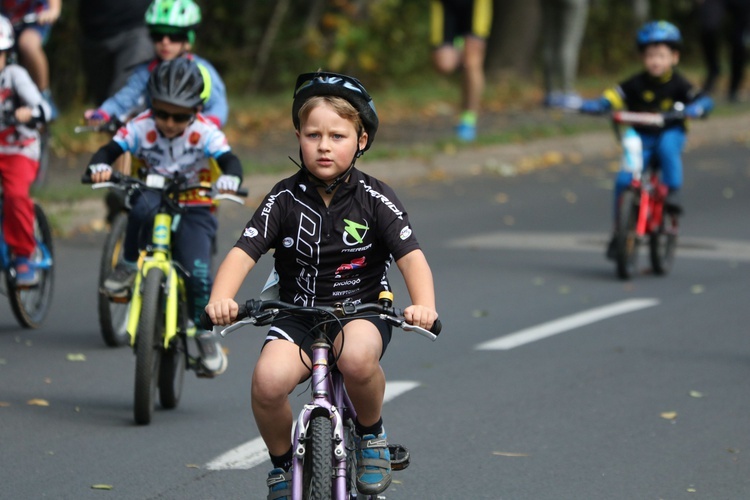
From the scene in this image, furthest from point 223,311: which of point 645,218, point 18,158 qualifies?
point 645,218

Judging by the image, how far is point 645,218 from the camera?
11078mm

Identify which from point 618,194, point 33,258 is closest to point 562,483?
point 33,258

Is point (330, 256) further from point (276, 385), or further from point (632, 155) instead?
point (632, 155)

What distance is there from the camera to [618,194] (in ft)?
37.0

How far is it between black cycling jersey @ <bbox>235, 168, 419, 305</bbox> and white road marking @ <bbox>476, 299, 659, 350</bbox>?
148 inches

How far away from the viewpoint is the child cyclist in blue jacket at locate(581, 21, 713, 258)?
11.3m

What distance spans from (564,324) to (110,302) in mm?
2899

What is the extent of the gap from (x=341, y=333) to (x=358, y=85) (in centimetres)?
84

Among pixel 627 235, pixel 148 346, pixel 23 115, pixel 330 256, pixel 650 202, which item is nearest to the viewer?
pixel 330 256

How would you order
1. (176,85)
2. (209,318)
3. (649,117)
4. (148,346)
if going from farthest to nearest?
1. (649,117)
2. (176,85)
3. (148,346)
4. (209,318)

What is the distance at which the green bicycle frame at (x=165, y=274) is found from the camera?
697cm

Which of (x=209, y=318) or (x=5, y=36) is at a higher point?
(x=5, y=36)

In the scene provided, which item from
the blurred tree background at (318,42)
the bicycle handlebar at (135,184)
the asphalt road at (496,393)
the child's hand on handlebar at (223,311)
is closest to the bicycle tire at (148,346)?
the asphalt road at (496,393)

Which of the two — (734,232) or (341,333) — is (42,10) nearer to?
(734,232)
